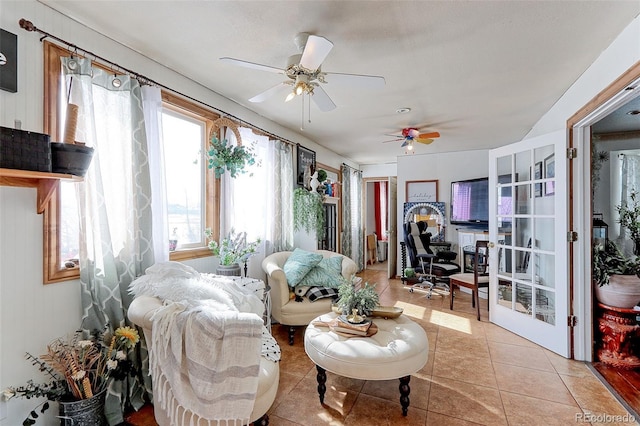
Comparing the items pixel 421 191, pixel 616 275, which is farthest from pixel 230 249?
pixel 421 191

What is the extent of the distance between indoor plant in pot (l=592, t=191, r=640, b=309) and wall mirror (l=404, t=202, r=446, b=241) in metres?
2.92

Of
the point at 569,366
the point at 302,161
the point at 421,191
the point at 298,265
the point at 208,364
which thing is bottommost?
the point at 569,366

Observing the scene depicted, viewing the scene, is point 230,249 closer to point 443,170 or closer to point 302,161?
point 302,161

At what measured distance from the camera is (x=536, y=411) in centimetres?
192

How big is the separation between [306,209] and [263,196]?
2.44 feet

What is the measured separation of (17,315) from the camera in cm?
157

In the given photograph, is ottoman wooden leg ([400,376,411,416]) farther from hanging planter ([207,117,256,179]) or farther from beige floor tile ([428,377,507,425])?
hanging planter ([207,117,256,179])

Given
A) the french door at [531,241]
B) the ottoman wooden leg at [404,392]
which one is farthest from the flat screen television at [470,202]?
the ottoman wooden leg at [404,392]

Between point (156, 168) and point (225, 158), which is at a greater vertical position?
point (225, 158)

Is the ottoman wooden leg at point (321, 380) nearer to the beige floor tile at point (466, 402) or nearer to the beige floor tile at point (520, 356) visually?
A: the beige floor tile at point (466, 402)

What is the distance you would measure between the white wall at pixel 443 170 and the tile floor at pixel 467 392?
10.0ft

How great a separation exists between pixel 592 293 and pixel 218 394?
3.08m

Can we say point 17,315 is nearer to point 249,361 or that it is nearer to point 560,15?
point 249,361

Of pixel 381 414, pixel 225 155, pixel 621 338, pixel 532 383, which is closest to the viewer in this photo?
pixel 381 414
